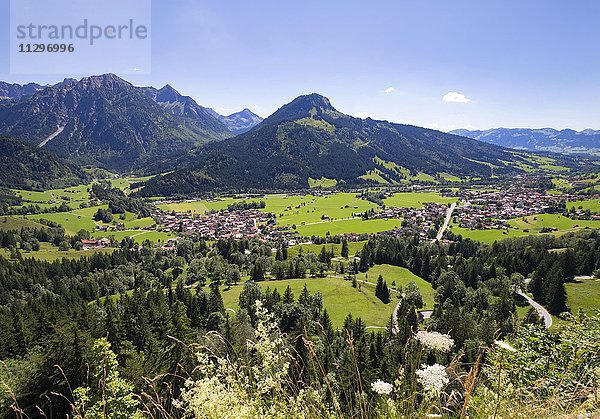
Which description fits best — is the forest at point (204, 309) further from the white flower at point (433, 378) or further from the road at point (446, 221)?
the road at point (446, 221)

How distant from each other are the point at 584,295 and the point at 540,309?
11.7 metres

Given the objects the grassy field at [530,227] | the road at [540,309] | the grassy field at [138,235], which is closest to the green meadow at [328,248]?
the grassy field at [530,227]

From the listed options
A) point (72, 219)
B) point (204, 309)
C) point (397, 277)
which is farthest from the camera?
point (72, 219)

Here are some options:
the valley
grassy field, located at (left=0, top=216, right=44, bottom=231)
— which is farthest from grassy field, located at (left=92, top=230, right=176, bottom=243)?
grassy field, located at (left=0, top=216, right=44, bottom=231)

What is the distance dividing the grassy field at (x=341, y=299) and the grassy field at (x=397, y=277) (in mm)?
9476

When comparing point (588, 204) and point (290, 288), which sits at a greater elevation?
point (588, 204)

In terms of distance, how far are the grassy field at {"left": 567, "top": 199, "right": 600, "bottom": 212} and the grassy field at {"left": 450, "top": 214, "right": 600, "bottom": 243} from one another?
19.1 meters

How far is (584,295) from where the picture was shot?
72.6 meters

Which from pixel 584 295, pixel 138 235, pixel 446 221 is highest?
pixel 446 221

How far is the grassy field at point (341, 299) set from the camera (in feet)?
234

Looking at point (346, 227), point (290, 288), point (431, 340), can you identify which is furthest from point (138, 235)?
point (431, 340)

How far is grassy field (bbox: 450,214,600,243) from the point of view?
5172 inches

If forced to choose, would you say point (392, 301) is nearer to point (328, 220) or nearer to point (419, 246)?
point (419, 246)

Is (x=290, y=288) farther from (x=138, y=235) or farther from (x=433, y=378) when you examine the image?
(x=138, y=235)
